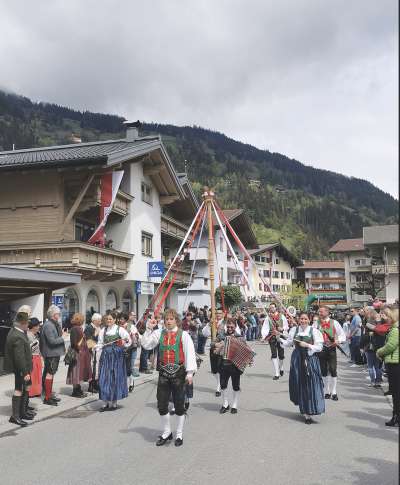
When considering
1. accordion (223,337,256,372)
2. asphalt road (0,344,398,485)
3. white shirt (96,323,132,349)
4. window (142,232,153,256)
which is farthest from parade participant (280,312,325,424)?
window (142,232,153,256)

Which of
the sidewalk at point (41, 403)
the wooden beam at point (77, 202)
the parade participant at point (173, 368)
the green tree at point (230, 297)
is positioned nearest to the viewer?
the parade participant at point (173, 368)

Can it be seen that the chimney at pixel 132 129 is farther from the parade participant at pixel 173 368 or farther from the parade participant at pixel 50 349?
the parade participant at pixel 173 368

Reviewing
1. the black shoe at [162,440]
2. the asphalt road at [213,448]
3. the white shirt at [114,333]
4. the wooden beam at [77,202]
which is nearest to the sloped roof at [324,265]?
the wooden beam at [77,202]

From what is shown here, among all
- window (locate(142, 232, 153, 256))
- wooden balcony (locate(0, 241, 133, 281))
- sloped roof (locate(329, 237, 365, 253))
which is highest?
sloped roof (locate(329, 237, 365, 253))

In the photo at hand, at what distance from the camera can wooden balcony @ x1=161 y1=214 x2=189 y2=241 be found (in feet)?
96.6

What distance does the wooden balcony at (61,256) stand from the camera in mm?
18750

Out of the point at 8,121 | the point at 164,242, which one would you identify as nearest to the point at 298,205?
the point at 8,121

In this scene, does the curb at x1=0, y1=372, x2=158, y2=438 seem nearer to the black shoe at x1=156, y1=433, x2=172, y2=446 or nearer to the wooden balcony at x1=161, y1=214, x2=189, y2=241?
the black shoe at x1=156, y1=433, x2=172, y2=446

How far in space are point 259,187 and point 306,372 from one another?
164 m

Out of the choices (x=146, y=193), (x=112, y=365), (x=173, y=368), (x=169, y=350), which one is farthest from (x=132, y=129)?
(x=173, y=368)

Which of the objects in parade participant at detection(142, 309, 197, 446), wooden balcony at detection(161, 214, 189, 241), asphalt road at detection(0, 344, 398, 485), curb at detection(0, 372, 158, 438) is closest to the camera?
asphalt road at detection(0, 344, 398, 485)

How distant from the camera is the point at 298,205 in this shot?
165375 mm

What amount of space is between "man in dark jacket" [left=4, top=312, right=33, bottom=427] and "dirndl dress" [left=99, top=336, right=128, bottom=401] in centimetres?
146

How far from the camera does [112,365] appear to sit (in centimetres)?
912
